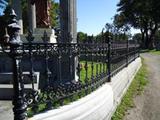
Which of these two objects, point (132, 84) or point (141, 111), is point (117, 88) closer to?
point (141, 111)

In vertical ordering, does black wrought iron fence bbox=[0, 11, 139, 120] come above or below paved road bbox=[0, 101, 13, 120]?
above

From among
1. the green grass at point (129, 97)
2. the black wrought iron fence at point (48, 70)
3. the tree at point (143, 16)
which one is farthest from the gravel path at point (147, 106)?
the tree at point (143, 16)

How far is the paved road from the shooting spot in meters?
5.68

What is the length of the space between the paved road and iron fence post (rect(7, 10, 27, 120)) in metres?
1.06

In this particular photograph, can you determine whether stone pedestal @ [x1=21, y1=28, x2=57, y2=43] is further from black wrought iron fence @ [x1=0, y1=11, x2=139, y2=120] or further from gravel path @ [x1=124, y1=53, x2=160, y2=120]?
gravel path @ [x1=124, y1=53, x2=160, y2=120]

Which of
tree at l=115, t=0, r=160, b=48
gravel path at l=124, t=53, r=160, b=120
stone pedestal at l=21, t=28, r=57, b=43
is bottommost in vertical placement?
gravel path at l=124, t=53, r=160, b=120

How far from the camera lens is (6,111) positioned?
20.7ft

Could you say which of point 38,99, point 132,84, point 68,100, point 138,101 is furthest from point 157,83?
point 38,99

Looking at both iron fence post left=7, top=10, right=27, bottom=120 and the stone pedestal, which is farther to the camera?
the stone pedestal

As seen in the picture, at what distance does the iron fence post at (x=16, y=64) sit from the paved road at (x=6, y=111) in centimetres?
106

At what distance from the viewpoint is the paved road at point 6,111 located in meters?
5.68

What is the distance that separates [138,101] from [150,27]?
58.2 meters

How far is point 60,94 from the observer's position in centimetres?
592

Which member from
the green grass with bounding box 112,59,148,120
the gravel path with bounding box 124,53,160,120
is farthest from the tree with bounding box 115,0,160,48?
the gravel path with bounding box 124,53,160,120
